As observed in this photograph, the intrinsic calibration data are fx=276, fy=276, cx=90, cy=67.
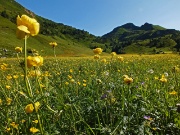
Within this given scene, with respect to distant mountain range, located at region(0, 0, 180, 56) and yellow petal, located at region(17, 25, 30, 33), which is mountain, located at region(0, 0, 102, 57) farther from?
yellow petal, located at region(17, 25, 30, 33)

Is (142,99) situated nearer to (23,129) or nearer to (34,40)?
(23,129)

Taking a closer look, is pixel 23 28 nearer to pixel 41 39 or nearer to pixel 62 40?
pixel 41 39

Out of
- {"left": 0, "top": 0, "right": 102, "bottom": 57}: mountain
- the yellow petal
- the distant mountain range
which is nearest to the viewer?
the yellow petal

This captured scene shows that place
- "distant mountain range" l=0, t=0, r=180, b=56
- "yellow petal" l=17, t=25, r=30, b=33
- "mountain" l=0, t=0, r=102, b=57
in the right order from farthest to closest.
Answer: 1. "distant mountain range" l=0, t=0, r=180, b=56
2. "mountain" l=0, t=0, r=102, b=57
3. "yellow petal" l=17, t=25, r=30, b=33

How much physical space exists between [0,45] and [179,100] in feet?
265

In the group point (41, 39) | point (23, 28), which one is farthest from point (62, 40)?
point (23, 28)

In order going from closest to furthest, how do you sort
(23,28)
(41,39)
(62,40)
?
(23,28)
(41,39)
(62,40)

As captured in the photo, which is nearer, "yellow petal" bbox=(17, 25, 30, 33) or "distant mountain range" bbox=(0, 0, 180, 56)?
"yellow petal" bbox=(17, 25, 30, 33)

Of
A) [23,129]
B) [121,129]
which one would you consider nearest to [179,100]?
[121,129]

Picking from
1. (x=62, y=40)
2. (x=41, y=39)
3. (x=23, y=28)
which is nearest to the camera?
(x=23, y=28)

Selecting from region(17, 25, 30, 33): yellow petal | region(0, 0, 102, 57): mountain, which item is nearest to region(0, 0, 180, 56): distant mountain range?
region(0, 0, 102, 57): mountain

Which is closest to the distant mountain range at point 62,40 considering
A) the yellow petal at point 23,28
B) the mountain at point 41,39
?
the mountain at point 41,39

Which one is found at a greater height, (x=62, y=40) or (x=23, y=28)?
(x=62, y=40)

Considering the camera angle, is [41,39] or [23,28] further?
[41,39]
